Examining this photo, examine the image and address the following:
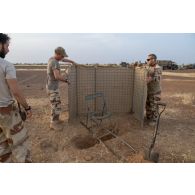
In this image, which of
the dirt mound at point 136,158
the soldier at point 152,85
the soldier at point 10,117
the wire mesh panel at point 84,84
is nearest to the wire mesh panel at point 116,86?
the wire mesh panel at point 84,84

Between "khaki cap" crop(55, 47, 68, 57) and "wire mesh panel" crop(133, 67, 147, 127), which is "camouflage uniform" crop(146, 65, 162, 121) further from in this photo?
"khaki cap" crop(55, 47, 68, 57)

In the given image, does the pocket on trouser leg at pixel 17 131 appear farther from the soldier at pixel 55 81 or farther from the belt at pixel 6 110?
the soldier at pixel 55 81

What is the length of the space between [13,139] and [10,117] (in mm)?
303

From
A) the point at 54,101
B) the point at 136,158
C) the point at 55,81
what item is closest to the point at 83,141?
the point at 54,101

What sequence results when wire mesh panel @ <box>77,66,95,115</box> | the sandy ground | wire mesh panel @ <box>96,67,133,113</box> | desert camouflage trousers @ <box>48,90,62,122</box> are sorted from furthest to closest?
wire mesh panel @ <box>96,67,133,113</box>, wire mesh panel @ <box>77,66,95,115</box>, desert camouflage trousers @ <box>48,90,62,122</box>, the sandy ground

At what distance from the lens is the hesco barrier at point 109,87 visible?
6.47 metres

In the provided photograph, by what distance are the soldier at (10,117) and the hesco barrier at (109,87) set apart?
9.99 feet

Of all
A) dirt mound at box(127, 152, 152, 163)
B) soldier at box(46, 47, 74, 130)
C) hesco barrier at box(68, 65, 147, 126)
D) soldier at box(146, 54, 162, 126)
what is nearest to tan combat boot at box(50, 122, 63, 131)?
soldier at box(46, 47, 74, 130)

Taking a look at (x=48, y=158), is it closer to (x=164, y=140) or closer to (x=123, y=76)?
(x=164, y=140)

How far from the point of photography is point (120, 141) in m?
5.15

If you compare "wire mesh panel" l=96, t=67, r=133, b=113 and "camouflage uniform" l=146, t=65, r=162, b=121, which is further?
"wire mesh panel" l=96, t=67, r=133, b=113

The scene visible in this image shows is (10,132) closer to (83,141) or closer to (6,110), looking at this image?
(6,110)

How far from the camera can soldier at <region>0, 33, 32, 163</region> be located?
9.89 ft

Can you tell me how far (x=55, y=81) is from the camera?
5.66 metres
